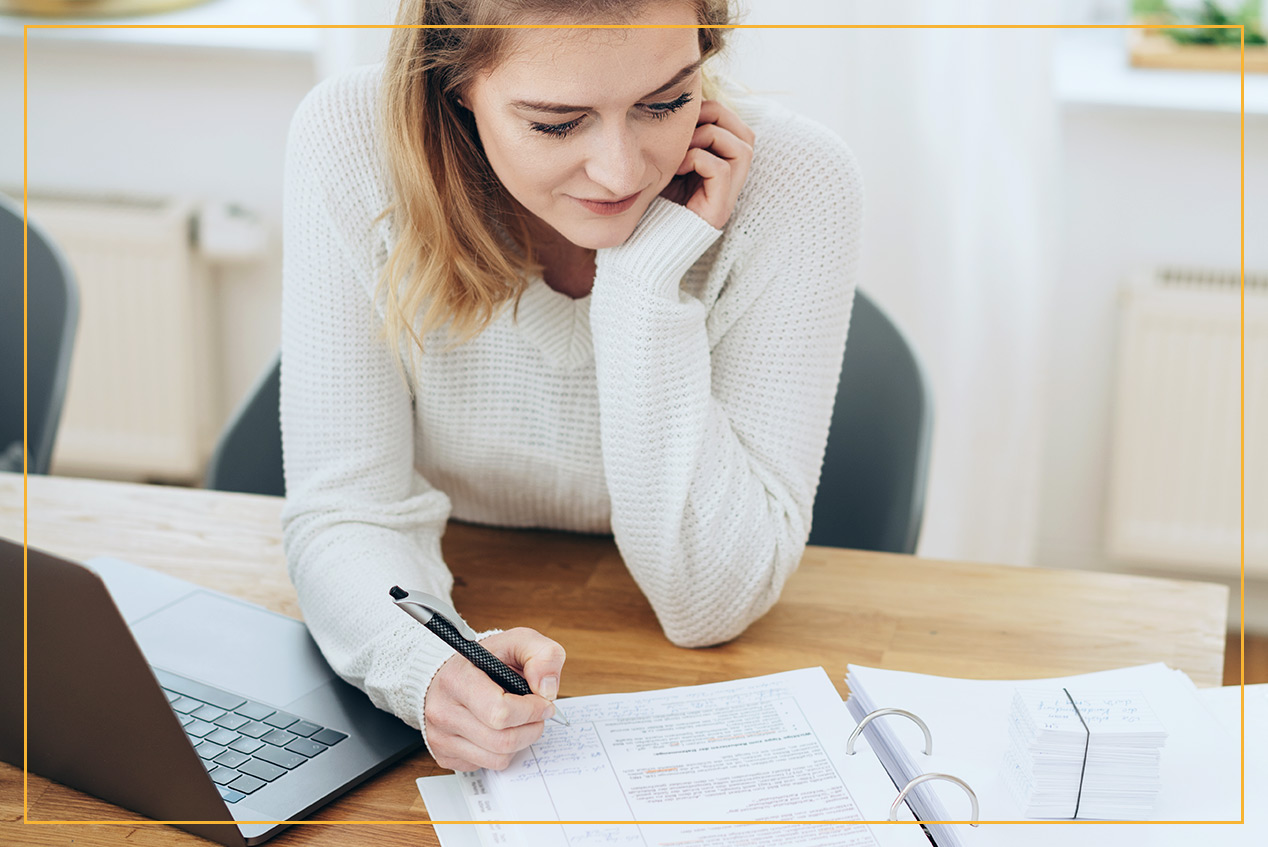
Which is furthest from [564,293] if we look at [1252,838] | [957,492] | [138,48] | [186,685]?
[138,48]

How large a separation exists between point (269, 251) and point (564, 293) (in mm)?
1202

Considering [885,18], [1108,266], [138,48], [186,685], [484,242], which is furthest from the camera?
[138,48]

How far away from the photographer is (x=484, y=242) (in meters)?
0.90

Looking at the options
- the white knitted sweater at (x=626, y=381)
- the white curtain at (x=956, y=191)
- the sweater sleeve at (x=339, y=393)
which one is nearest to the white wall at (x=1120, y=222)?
the white curtain at (x=956, y=191)

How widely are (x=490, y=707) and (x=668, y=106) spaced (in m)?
0.38

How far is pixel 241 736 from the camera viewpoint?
2.44 feet

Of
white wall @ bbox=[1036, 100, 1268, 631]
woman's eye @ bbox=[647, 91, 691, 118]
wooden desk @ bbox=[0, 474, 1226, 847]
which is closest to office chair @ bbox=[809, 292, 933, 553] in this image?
wooden desk @ bbox=[0, 474, 1226, 847]

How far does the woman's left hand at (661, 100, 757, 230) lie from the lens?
893mm

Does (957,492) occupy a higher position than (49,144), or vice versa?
(49,144)

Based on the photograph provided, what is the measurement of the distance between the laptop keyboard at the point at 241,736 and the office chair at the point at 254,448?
35 centimetres

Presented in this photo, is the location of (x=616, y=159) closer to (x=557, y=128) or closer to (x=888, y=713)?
(x=557, y=128)

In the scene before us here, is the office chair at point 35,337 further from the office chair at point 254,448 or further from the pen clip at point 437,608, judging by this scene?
the pen clip at point 437,608

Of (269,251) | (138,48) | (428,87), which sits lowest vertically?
(269,251)

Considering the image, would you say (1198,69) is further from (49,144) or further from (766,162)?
(49,144)
